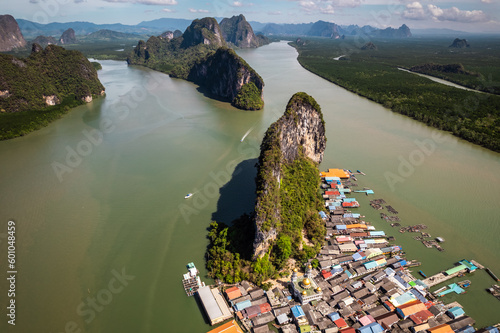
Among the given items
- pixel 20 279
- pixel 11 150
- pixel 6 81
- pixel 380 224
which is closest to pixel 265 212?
pixel 380 224

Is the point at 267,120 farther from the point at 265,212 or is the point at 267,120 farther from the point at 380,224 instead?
the point at 265,212

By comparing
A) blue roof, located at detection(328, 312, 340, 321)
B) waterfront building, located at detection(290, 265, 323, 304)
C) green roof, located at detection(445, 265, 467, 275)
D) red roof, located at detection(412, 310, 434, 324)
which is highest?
green roof, located at detection(445, 265, 467, 275)

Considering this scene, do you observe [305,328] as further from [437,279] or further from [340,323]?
[437,279]

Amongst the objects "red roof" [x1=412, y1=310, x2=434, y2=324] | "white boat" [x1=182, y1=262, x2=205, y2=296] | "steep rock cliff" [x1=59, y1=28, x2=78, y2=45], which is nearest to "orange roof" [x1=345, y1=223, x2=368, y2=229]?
"red roof" [x1=412, y1=310, x2=434, y2=324]

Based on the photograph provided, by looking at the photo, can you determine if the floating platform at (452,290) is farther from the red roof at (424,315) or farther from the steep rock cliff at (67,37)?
the steep rock cliff at (67,37)

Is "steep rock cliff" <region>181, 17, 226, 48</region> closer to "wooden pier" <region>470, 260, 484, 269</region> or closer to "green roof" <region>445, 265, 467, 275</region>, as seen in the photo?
"wooden pier" <region>470, 260, 484, 269</region>

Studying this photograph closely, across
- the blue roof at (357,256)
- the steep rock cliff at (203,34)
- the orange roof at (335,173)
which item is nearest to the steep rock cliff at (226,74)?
the orange roof at (335,173)

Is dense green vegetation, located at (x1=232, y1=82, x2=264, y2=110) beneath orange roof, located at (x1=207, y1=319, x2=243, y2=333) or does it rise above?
above
